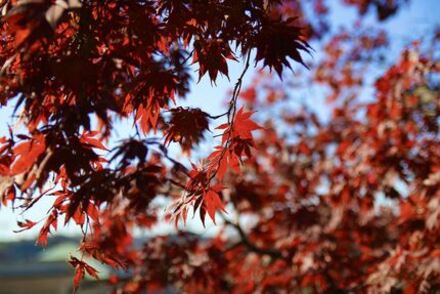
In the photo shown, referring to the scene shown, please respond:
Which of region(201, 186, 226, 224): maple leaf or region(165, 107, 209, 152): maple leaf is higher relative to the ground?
region(165, 107, 209, 152): maple leaf

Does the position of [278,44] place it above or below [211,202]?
above

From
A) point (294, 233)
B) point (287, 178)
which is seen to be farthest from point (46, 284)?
point (294, 233)

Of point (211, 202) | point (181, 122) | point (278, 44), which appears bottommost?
point (211, 202)

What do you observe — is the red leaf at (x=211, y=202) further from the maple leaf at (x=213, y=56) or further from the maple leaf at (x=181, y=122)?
the maple leaf at (x=213, y=56)

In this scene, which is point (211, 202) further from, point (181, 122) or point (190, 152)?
point (190, 152)

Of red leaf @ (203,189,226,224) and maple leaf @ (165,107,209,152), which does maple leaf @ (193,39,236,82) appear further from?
red leaf @ (203,189,226,224)

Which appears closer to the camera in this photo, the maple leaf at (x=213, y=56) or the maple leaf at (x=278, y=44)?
the maple leaf at (x=278, y=44)

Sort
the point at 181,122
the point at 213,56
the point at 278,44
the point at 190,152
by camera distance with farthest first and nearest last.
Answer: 1. the point at 190,152
2. the point at 181,122
3. the point at 213,56
4. the point at 278,44

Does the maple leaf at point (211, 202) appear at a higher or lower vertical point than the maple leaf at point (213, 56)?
lower

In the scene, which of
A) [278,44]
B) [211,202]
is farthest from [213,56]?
[211,202]

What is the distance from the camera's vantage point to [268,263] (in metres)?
6.07

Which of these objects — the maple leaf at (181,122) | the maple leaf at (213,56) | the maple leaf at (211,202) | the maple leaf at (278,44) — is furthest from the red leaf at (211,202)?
the maple leaf at (278,44)

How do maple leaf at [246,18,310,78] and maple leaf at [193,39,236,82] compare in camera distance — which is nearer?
maple leaf at [246,18,310,78]

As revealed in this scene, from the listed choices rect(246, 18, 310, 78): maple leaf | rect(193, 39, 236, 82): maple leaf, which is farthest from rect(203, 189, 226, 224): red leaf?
rect(246, 18, 310, 78): maple leaf
